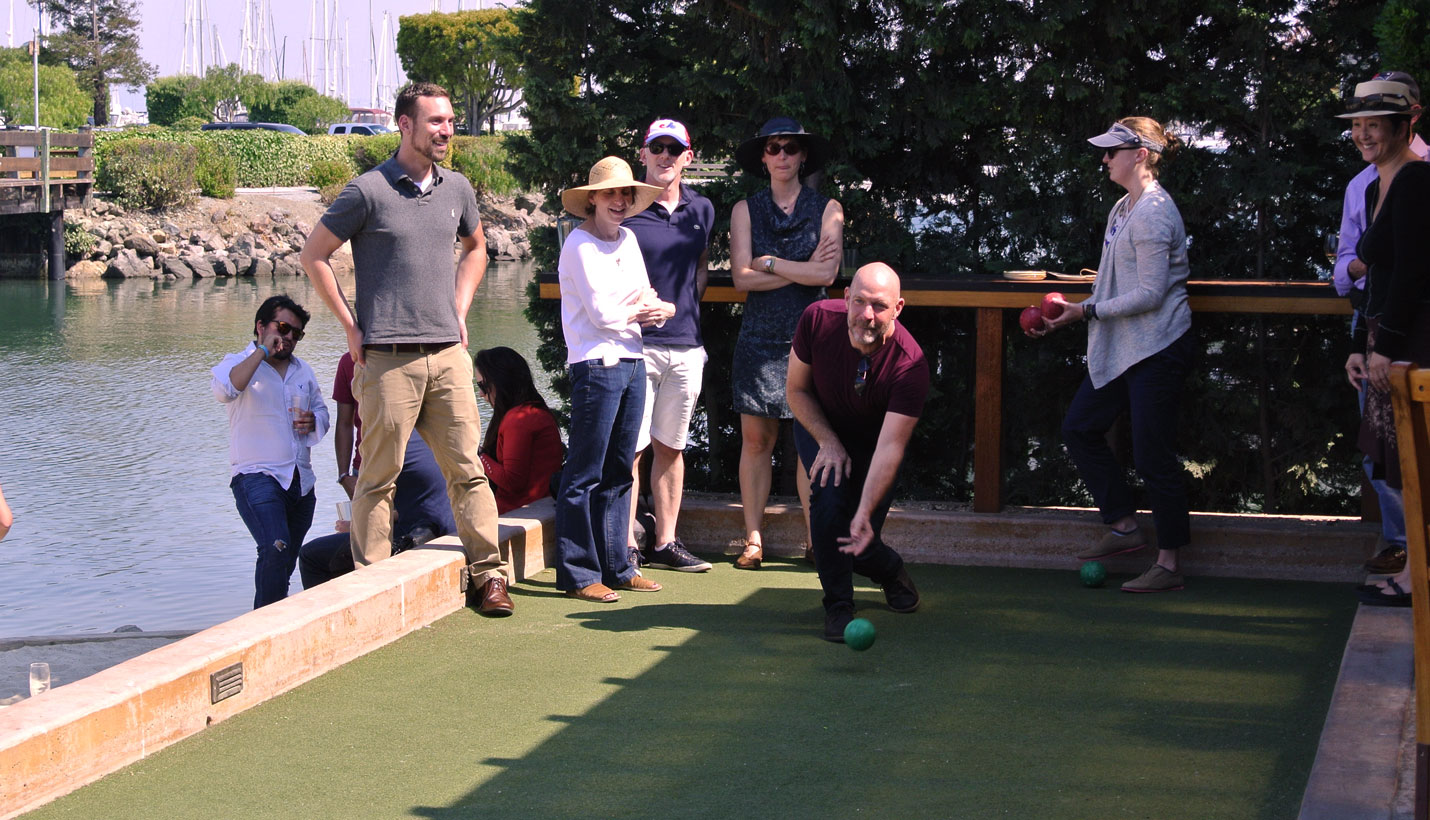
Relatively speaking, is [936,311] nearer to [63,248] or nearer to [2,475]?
[2,475]

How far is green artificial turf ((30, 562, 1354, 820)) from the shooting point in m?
3.53

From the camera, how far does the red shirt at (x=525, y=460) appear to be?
6410mm

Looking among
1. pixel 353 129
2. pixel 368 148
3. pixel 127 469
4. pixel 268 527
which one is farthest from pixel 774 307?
pixel 353 129

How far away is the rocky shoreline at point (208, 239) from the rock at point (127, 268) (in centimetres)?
2

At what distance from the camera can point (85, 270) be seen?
121 ft

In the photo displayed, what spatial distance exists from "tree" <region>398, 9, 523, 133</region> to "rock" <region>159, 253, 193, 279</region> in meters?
26.0

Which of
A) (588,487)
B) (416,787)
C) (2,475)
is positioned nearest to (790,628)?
(588,487)

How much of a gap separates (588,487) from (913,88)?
2.78 metres

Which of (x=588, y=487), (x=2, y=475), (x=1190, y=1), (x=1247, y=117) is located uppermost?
(x=1190, y=1)

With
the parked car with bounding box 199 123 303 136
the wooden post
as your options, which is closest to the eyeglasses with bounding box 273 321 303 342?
→ the wooden post

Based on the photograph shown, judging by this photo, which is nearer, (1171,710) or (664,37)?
(1171,710)

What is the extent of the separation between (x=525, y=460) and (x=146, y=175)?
3880 cm

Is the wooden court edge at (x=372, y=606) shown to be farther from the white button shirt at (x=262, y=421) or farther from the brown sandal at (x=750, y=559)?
the white button shirt at (x=262, y=421)

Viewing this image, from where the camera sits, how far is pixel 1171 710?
4184mm
